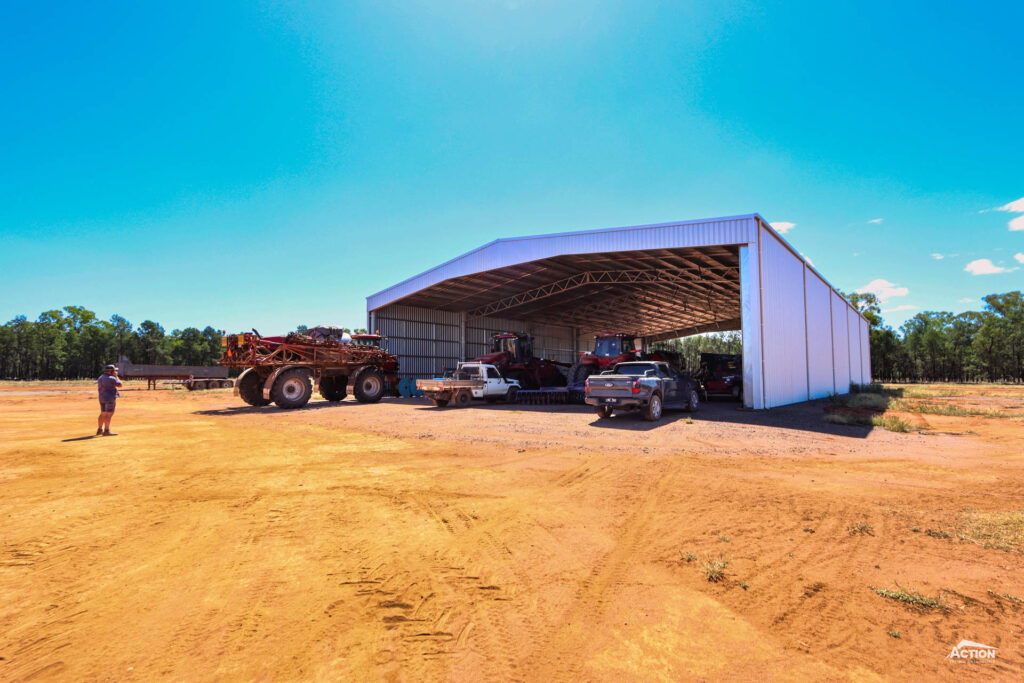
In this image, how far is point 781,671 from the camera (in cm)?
265

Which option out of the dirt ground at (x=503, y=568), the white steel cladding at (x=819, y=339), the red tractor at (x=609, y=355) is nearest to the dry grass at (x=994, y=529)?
the dirt ground at (x=503, y=568)

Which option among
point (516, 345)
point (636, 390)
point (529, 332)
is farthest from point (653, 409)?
point (529, 332)

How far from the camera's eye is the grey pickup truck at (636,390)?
12.8 metres

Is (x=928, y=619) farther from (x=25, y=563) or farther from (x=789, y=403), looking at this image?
(x=789, y=403)

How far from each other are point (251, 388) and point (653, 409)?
1579cm

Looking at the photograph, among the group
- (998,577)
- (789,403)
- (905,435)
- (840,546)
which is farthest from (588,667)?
(789,403)

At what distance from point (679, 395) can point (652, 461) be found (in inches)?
303

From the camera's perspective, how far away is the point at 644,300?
35.5 meters

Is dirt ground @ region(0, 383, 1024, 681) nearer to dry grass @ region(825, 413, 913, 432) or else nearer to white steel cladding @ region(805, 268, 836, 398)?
dry grass @ region(825, 413, 913, 432)

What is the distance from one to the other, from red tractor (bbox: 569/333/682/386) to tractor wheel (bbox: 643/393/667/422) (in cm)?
640

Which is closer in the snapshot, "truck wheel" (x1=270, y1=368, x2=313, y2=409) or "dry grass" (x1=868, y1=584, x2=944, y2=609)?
"dry grass" (x1=868, y1=584, x2=944, y2=609)

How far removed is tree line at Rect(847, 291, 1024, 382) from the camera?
6062 cm

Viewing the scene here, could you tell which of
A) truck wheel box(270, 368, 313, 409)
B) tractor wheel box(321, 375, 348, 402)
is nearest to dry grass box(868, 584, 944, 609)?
truck wheel box(270, 368, 313, 409)

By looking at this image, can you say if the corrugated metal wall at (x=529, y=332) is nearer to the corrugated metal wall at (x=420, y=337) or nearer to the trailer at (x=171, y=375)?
the corrugated metal wall at (x=420, y=337)
